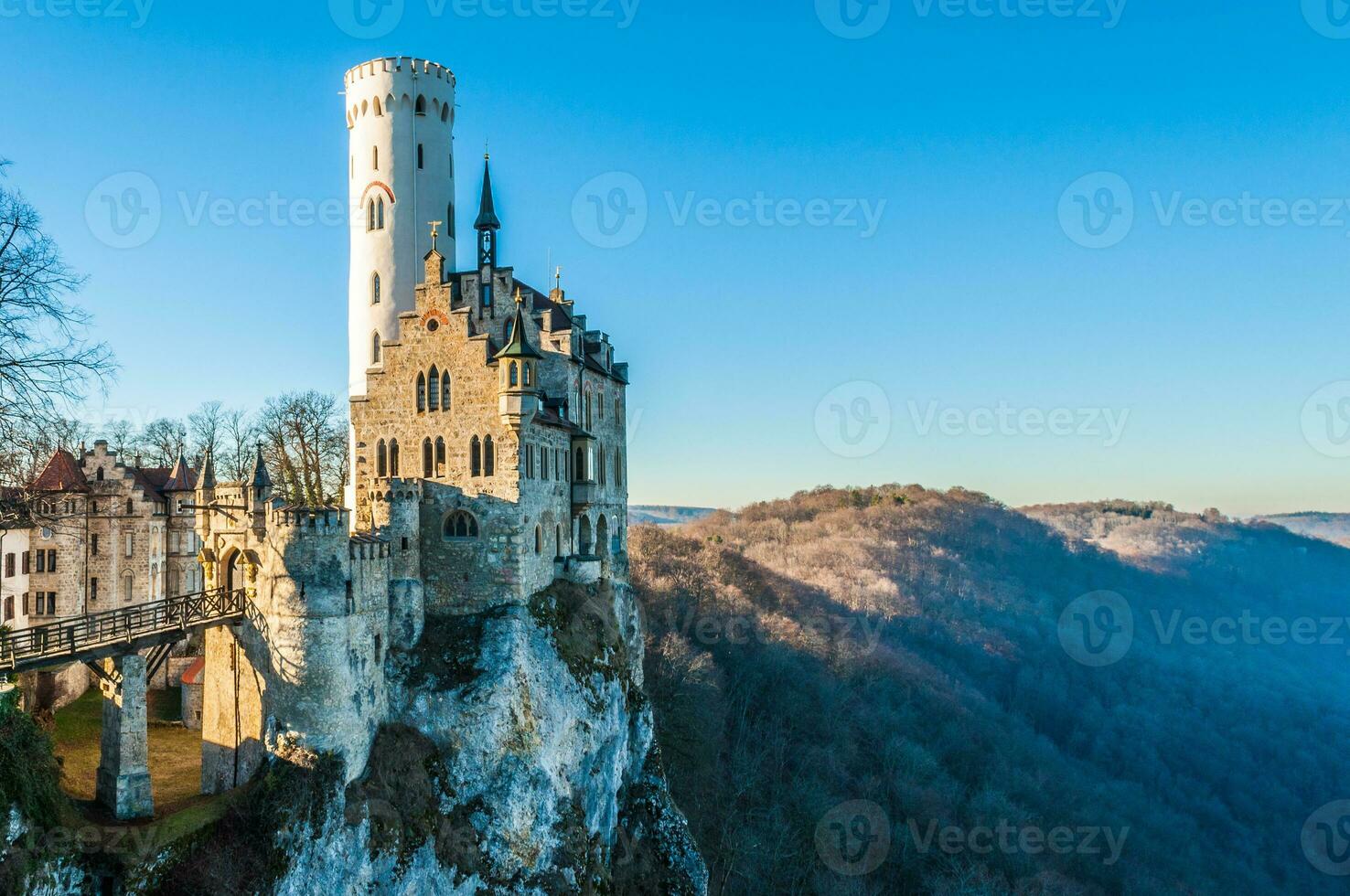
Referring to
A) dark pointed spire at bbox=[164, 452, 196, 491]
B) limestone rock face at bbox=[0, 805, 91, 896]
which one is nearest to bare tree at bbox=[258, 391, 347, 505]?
dark pointed spire at bbox=[164, 452, 196, 491]

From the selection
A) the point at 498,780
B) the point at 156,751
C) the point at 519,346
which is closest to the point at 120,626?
the point at 156,751

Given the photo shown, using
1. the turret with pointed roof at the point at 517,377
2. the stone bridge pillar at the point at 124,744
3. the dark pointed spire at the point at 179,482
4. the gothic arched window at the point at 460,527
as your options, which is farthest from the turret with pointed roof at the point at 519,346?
the dark pointed spire at the point at 179,482

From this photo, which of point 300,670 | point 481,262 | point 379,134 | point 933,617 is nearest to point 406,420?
point 481,262

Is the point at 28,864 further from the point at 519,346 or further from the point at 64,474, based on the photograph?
the point at 64,474

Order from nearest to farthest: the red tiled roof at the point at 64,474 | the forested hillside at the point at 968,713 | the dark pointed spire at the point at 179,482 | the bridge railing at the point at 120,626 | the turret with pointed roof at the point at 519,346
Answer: the bridge railing at the point at 120,626
the turret with pointed roof at the point at 519,346
the red tiled roof at the point at 64,474
the dark pointed spire at the point at 179,482
the forested hillside at the point at 968,713

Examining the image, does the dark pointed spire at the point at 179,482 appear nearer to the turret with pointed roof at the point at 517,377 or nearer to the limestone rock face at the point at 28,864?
the turret with pointed roof at the point at 517,377

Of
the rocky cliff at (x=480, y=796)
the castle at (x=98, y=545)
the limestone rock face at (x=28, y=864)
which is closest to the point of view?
the limestone rock face at (x=28, y=864)

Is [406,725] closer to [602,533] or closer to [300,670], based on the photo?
[300,670]
